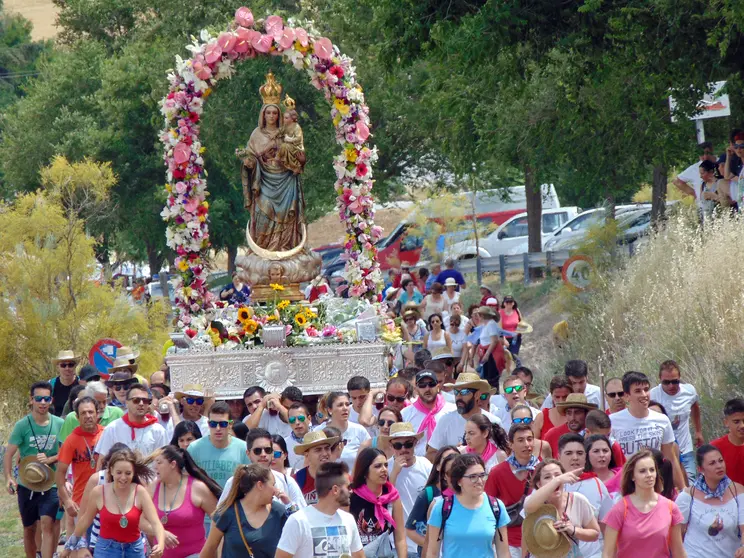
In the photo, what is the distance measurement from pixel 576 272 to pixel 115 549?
13.5 meters

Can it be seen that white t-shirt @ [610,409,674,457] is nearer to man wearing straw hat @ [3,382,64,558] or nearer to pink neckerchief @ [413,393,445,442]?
pink neckerchief @ [413,393,445,442]

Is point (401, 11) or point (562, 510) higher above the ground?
point (401, 11)

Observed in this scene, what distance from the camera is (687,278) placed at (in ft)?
52.5

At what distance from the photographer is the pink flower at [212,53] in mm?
18312

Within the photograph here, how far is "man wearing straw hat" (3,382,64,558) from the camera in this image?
12.7 metres

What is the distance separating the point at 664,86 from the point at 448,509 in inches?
395

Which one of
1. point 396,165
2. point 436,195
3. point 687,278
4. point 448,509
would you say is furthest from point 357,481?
point 436,195

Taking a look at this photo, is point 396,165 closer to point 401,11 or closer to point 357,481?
point 401,11

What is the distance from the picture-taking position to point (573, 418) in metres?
10.8

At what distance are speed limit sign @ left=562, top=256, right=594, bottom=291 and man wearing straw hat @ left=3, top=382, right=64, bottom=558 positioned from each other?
35.3ft

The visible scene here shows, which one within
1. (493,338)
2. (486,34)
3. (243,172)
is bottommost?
(493,338)

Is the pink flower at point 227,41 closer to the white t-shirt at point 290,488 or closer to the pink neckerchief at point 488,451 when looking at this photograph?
the pink neckerchief at point 488,451

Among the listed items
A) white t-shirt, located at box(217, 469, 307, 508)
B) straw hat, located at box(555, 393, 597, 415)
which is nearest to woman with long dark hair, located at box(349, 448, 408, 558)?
white t-shirt, located at box(217, 469, 307, 508)

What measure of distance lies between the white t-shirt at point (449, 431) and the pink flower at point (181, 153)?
8.08 m
